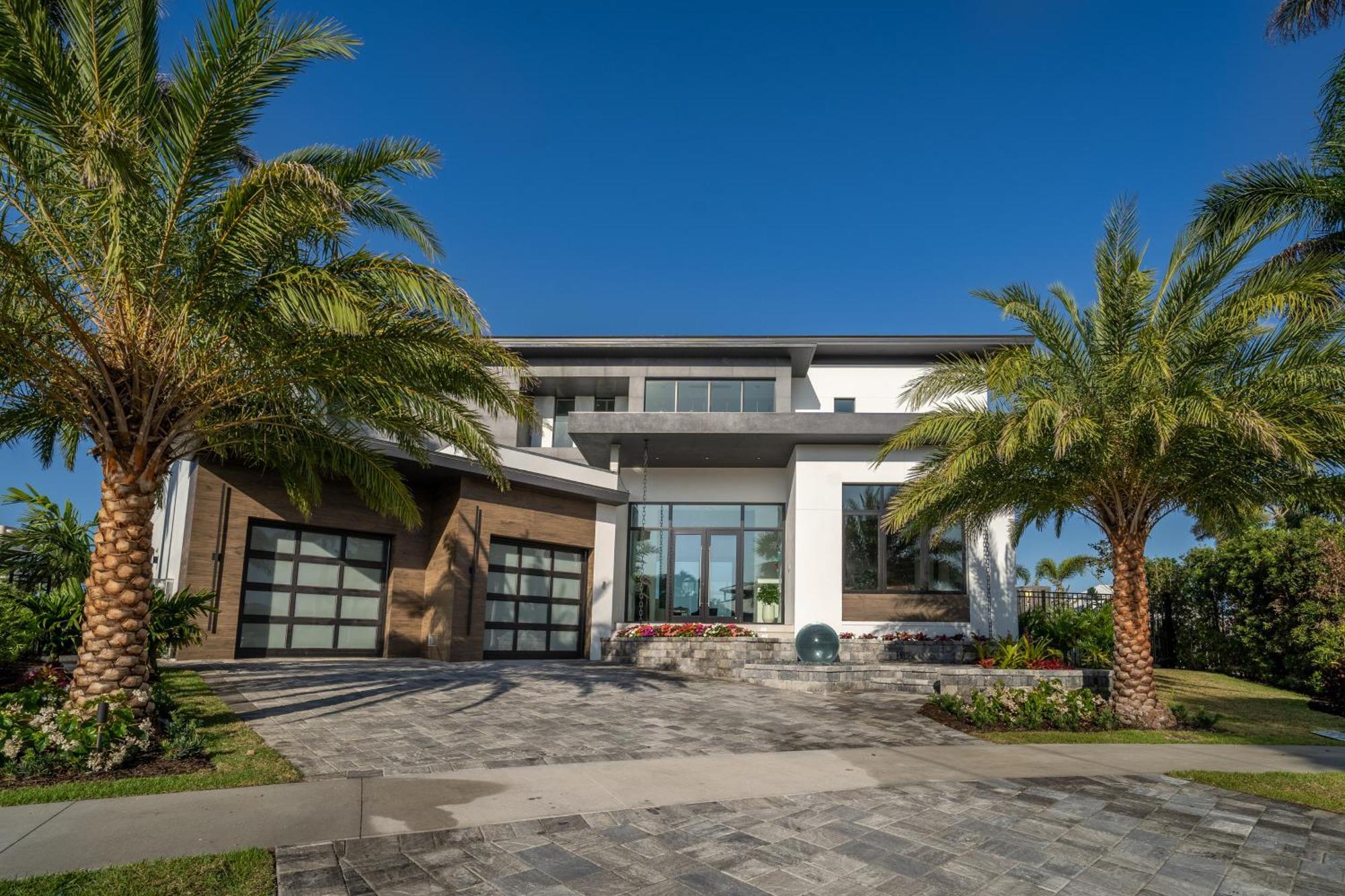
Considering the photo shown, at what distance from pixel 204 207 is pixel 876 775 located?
8658mm

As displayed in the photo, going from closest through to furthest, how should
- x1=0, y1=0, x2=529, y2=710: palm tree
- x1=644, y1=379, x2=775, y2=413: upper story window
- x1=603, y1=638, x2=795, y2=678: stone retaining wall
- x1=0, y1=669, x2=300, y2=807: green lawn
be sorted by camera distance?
x1=0, y1=669, x2=300, y2=807: green lawn → x1=0, y1=0, x2=529, y2=710: palm tree → x1=603, y1=638, x2=795, y2=678: stone retaining wall → x1=644, y1=379, x2=775, y2=413: upper story window

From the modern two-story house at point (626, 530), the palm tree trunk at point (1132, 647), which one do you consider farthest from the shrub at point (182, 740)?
the palm tree trunk at point (1132, 647)

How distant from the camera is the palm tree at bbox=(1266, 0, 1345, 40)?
43.0ft

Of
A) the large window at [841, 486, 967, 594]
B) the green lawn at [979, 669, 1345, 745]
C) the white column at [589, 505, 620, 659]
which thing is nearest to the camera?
the green lawn at [979, 669, 1345, 745]

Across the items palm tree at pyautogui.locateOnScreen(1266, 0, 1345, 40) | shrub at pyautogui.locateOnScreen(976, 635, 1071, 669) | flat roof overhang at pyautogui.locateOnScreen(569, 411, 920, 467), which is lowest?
shrub at pyautogui.locateOnScreen(976, 635, 1071, 669)

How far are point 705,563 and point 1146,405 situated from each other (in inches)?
530

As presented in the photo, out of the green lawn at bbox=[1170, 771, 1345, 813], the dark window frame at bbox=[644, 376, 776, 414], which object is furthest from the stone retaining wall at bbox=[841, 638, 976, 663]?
the green lawn at bbox=[1170, 771, 1345, 813]

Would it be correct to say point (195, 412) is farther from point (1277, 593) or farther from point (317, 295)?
point (1277, 593)

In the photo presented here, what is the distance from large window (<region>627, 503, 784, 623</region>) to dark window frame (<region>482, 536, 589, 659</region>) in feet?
6.45

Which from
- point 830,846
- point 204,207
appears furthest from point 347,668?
point 830,846

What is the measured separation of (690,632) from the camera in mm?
18859

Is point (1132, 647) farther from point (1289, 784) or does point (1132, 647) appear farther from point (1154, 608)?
point (1154, 608)

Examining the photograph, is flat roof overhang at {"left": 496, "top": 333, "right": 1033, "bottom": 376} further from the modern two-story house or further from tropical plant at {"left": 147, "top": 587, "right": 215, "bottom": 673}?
tropical plant at {"left": 147, "top": 587, "right": 215, "bottom": 673}

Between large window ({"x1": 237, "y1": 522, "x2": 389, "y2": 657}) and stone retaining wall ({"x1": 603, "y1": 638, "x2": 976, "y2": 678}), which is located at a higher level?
large window ({"x1": 237, "y1": 522, "x2": 389, "y2": 657})
